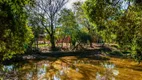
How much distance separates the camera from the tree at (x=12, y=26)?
344 inches

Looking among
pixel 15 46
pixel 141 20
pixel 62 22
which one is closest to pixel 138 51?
pixel 141 20

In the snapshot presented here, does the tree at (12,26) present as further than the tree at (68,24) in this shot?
No

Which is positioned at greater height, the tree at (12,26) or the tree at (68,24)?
the tree at (68,24)

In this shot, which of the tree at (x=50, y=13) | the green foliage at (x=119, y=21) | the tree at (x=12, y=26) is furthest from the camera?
the tree at (x=50, y=13)

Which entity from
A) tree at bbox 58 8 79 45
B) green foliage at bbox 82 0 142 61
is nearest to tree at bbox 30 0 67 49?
tree at bbox 58 8 79 45

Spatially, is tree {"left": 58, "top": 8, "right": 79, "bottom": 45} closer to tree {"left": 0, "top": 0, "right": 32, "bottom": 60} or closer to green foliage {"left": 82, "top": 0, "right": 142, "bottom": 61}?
green foliage {"left": 82, "top": 0, "right": 142, "bottom": 61}

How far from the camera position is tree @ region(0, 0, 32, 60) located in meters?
8.73

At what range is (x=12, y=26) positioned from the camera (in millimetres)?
9523

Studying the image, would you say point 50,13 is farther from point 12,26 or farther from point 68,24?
point 12,26

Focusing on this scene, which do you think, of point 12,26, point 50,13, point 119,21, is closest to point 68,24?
point 50,13

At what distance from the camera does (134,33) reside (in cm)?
1312

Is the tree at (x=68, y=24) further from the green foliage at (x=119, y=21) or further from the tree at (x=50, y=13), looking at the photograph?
the green foliage at (x=119, y=21)

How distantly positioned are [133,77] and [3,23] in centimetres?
1536

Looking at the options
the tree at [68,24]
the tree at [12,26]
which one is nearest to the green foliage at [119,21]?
the tree at [12,26]
